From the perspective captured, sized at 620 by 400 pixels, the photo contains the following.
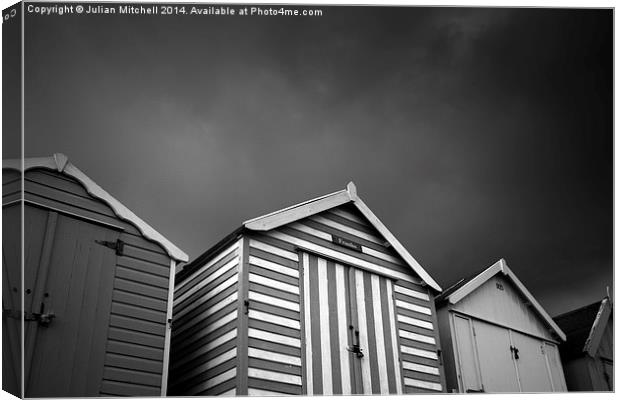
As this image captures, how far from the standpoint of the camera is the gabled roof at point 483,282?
42.7 ft

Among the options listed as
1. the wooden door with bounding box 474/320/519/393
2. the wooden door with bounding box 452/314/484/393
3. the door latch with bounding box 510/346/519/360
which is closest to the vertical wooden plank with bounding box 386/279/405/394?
the wooden door with bounding box 452/314/484/393

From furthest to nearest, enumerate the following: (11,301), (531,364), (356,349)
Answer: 1. (531,364)
2. (356,349)
3. (11,301)

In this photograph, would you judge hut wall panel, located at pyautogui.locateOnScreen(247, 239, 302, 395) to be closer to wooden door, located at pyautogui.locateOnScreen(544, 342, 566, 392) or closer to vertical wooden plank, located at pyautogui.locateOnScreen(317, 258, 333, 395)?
vertical wooden plank, located at pyautogui.locateOnScreen(317, 258, 333, 395)

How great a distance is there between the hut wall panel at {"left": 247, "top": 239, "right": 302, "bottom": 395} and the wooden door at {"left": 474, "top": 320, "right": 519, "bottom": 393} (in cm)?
436

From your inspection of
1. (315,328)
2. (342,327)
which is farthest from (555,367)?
(315,328)

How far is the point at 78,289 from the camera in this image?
371 inches

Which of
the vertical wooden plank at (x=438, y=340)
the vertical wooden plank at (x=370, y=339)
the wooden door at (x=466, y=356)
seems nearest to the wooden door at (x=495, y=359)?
the wooden door at (x=466, y=356)

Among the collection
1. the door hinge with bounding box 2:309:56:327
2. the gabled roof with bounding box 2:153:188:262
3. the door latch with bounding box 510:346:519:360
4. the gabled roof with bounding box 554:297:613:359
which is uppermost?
the gabled roof with bounding box 2:153:188:262

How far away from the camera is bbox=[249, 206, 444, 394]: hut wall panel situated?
11.0 metres

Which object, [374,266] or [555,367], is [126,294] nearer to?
[374,266]

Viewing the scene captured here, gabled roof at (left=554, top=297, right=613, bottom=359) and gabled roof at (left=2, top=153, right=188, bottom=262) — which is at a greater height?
gabled roof at (left=2, top=153, right=188, bottom=262)

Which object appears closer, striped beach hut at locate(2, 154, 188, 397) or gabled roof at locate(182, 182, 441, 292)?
striped beach hut at locate(2, 154, 188, 397)

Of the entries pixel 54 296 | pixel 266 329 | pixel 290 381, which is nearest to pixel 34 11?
pixel 54 296

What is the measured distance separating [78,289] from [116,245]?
0.94m
